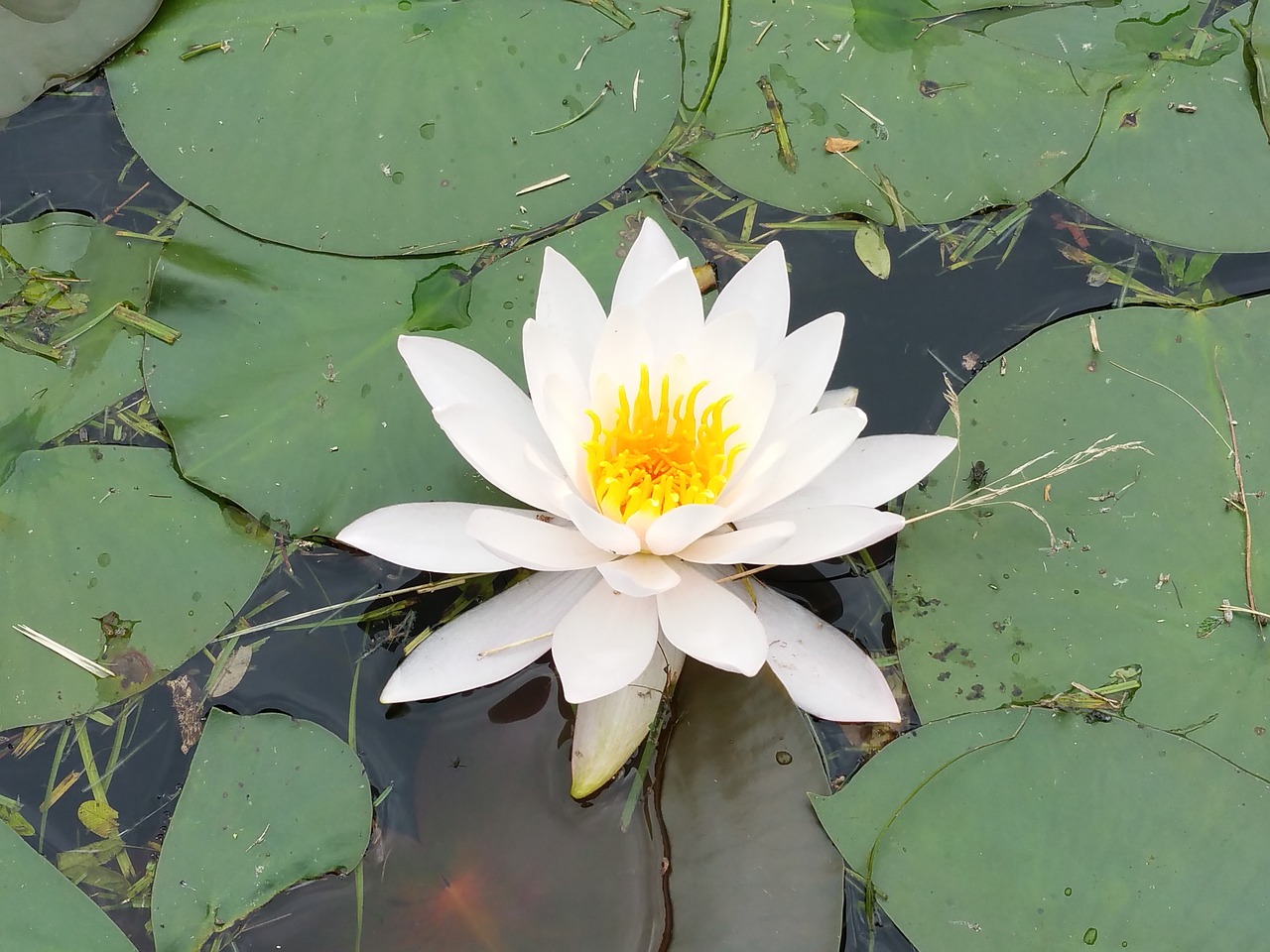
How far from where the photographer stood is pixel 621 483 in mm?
1824

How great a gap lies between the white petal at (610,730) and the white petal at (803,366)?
28.1 inches

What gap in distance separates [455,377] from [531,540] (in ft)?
1.46

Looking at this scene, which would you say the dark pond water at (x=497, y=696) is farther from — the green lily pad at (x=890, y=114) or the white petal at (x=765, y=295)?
the white petal at (x=765, y=295)

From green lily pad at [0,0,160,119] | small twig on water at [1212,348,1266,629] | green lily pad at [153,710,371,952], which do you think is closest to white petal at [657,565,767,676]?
green lily pad at [153,710,371,952]

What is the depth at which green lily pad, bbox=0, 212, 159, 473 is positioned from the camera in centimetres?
232

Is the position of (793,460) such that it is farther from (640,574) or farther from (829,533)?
(640,574)

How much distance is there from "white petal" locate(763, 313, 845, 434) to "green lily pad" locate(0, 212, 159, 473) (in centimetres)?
180

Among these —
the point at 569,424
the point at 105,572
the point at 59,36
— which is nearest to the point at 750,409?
the point at 569,424

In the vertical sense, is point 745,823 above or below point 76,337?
below

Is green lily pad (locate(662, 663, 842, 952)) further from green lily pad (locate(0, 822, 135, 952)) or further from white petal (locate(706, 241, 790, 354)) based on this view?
green lily pad (locate(0, 822, 135, 952))

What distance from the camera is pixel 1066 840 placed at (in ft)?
6.09

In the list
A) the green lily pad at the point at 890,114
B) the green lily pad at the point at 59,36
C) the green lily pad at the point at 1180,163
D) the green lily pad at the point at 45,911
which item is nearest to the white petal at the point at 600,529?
the green lily pad at the point at 890,114

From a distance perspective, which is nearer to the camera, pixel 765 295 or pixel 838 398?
pixel 765 295

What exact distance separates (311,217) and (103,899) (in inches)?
72.4
